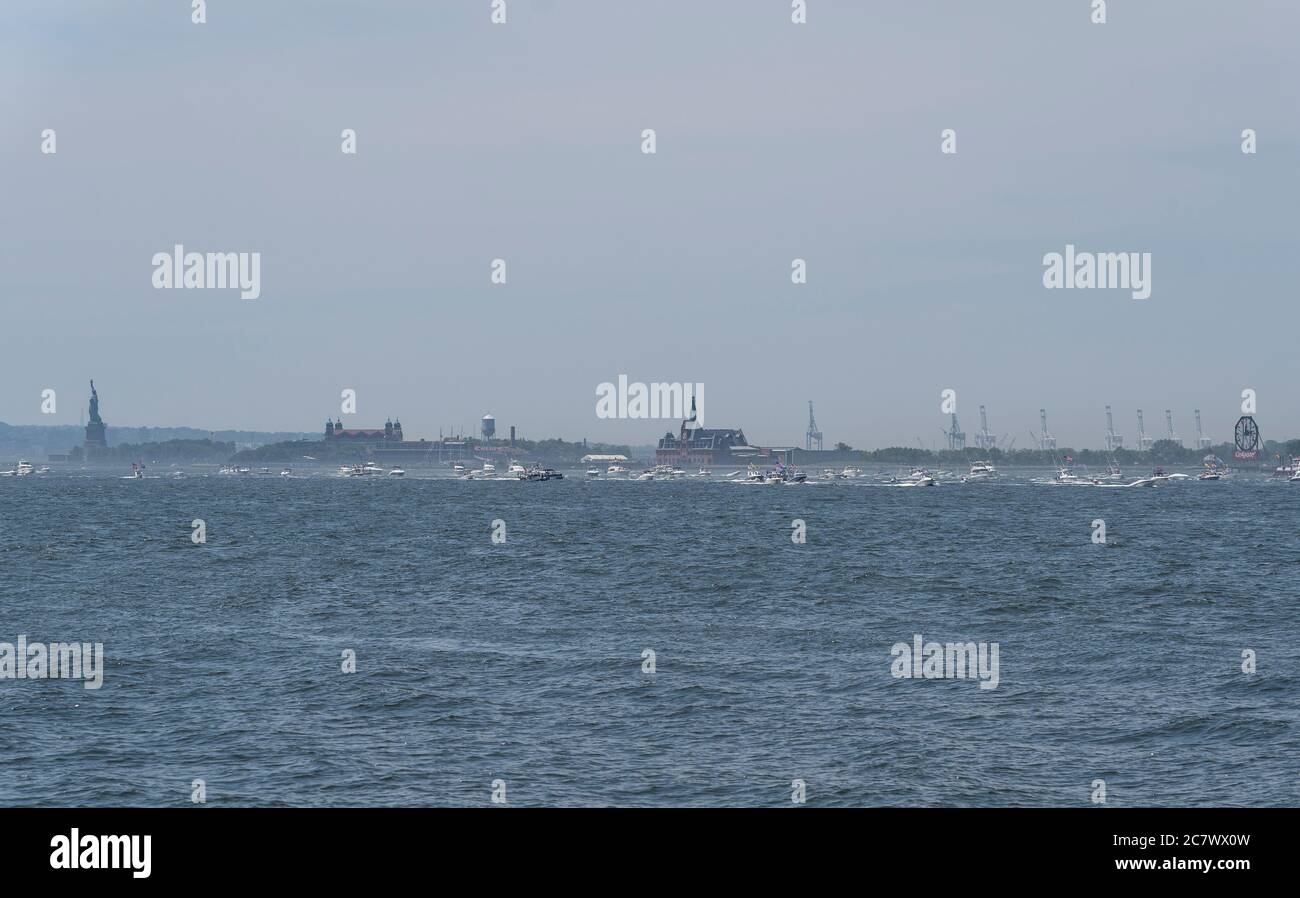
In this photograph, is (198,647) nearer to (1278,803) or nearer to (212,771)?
(212,771)

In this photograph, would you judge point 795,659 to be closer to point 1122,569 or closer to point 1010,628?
point 1010,628

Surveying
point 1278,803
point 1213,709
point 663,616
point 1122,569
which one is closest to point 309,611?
point 663,616

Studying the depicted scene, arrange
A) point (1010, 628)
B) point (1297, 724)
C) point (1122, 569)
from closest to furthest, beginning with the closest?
point (1297, 724) → point (1010, 628) → point (1122, 569)
